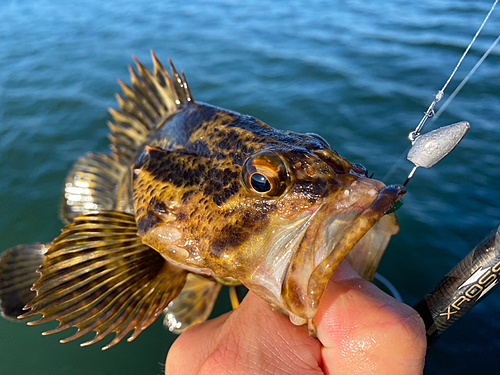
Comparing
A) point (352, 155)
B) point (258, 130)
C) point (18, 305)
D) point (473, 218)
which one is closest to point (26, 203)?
point (18, 305)

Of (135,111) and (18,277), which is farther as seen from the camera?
(135,111)

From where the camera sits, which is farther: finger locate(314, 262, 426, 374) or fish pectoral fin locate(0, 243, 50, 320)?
fish pectoral fin locate(0, 243, 50, 320)

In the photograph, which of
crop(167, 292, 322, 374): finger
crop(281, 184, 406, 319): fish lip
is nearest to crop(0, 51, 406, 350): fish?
crop(281, 184, 406, 319): fish lip

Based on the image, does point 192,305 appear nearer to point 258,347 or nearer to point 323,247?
point 258,347

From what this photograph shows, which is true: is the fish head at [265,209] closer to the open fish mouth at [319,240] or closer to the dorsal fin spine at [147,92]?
the open fish mouth at [319,240]

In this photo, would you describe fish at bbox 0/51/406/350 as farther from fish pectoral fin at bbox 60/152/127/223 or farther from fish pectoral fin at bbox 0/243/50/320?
fish pectoral fin at bbox 60/152/127/223

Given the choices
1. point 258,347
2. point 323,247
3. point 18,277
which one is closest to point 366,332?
point 323,247

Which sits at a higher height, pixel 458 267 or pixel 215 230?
pixel 215 230
